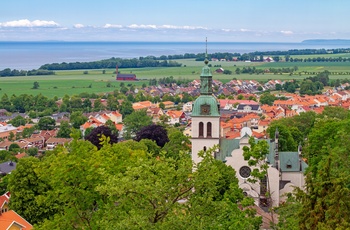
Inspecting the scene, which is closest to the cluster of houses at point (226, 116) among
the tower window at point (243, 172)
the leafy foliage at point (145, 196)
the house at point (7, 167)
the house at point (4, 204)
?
the house at point (7, 167)

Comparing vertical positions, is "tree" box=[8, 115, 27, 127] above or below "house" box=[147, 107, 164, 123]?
below

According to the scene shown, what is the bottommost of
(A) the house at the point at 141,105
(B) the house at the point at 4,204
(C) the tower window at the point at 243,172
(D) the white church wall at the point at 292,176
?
(A) the house at the point at 141,105

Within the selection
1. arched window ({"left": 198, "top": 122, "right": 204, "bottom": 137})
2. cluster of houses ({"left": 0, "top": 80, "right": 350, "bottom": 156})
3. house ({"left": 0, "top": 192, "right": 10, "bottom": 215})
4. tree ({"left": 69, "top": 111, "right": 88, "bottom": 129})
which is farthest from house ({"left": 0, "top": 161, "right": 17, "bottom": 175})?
tree ({"left": 69, "top": 111, "right": 88, "bottom": 129})

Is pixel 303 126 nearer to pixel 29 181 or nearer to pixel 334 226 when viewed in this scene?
pixel 29 181

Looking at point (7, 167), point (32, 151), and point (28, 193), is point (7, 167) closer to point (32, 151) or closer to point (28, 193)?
point (32, 151)

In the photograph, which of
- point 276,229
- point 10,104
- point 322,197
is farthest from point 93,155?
point 10,104

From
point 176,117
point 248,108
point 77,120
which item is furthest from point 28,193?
point 248,108

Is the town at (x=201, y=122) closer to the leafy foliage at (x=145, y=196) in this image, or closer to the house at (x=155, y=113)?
the house at (x=155, y=113)

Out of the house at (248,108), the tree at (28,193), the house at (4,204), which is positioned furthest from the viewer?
the house at (248,108)

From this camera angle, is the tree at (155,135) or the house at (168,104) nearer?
the tree at (155,135)

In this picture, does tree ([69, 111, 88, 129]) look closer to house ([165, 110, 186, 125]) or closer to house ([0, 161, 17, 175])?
house ([165, 110, 186, 125])

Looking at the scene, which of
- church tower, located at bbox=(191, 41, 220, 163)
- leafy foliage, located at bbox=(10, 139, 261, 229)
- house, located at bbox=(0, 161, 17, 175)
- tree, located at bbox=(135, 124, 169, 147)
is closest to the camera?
leafy foliage, located at bbox=(10, 139, 261, 229)
